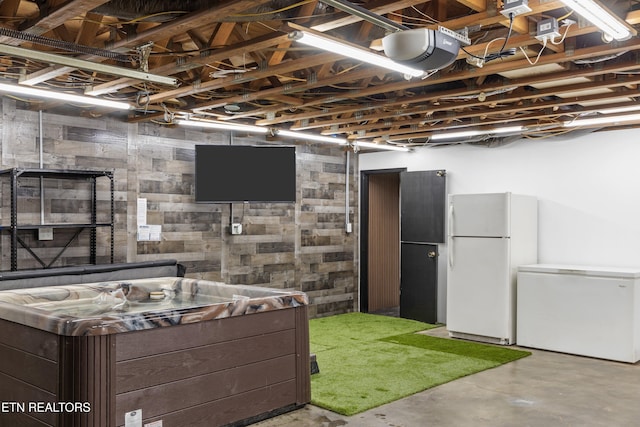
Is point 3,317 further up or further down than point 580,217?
further down

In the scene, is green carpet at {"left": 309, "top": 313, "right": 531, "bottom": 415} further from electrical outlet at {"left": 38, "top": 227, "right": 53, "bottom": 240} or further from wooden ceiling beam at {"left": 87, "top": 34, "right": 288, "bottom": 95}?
electrical outlet at {"left": 38, "top": 227, "right": 53, "bottom": 240}

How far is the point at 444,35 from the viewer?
267cm

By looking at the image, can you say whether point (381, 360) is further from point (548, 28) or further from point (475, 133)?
point (548, 28)

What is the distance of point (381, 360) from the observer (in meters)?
5.45

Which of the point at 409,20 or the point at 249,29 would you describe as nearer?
the point at 409,20

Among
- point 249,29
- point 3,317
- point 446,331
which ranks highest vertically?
point 249,29

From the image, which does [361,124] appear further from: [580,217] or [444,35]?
[444,35]

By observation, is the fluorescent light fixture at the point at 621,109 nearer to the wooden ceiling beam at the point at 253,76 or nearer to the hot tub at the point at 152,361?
the wooden ceiling beam at the point at 253,76

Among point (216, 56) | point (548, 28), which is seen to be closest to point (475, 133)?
point (548, 28)

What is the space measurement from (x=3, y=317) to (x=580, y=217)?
17.8 feet

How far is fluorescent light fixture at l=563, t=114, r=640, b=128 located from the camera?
5.27 metres

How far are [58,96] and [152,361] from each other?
7.51 feet

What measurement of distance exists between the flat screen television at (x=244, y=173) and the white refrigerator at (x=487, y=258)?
187 cm

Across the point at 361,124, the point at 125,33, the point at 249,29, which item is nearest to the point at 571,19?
the point at 249,29
